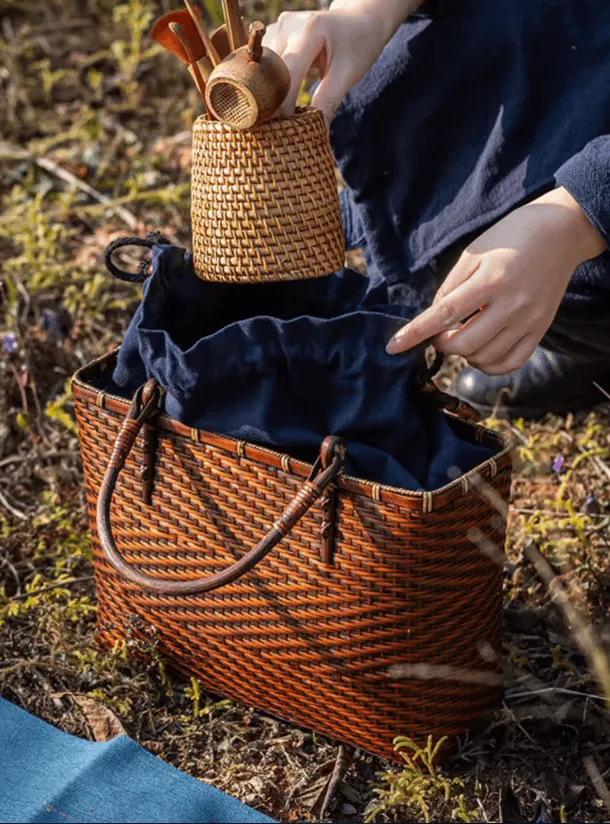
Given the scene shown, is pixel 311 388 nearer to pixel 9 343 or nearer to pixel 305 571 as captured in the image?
pixel 305 571

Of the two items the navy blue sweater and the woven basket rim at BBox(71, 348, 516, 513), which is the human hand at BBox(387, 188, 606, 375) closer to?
the woven basket rim at BBox(71, 348, 516, 513)

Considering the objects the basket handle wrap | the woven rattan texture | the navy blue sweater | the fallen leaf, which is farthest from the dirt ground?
the woven rattan texture

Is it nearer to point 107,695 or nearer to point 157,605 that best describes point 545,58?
point 157,605

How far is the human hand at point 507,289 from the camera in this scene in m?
1.30

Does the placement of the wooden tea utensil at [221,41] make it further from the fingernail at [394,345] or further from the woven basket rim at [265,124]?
the fingernail at [394,345]

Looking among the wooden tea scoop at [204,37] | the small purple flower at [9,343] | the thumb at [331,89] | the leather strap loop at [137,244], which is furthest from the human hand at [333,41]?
the small purple flower at [9,343]

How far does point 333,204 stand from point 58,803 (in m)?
0.83

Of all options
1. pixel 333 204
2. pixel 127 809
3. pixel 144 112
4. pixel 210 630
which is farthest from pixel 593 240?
pixel 144 112

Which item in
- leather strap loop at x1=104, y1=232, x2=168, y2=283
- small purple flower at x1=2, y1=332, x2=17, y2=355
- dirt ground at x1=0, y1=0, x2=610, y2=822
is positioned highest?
leather strap loop at x1=104, y1=232, x2=168, y2=283

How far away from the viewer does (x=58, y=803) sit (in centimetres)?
131

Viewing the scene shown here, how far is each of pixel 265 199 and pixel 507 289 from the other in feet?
1.06

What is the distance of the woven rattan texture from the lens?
135cm

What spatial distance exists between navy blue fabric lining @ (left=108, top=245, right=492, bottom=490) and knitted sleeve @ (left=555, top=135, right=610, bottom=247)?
10.7 inches

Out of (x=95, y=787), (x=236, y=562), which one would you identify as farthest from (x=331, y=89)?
(x=95, y=787)
